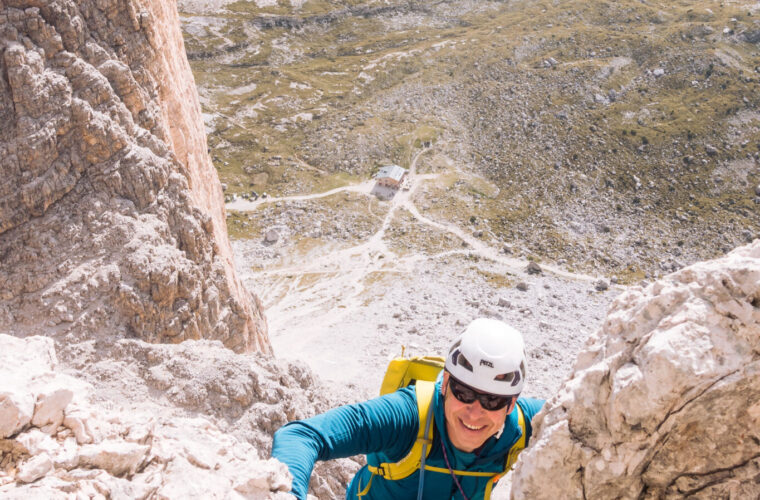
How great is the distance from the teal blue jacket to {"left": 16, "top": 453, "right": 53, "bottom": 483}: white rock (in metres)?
3.20

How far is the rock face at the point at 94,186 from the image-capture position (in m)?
17.3

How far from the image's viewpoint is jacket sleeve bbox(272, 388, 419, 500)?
7.70 m

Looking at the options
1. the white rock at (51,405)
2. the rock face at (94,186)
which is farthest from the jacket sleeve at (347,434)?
the rock face at (94,186)

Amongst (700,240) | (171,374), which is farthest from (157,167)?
(700,240)

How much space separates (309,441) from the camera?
7867 millimetres

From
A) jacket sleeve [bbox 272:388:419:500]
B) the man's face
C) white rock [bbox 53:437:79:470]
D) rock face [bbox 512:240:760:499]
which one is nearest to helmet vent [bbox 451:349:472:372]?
the man's face

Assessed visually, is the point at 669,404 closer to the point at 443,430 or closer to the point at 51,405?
the point at 443,430

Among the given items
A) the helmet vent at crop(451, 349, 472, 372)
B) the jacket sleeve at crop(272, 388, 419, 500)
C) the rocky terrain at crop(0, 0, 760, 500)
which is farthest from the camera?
the helmet vent at crop(451, 349, 472, 372)

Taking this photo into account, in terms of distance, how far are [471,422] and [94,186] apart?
1725 centimetres

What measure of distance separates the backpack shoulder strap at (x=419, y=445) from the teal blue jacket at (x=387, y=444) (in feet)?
0.28

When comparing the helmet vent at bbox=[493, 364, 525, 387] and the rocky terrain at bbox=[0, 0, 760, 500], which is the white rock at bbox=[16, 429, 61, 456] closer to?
the rocky terrain at bbox=[0, 0, 760, 500]

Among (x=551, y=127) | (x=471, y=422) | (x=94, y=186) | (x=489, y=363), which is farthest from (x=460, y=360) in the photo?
(x=551, y=127)

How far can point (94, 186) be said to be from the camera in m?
19.2

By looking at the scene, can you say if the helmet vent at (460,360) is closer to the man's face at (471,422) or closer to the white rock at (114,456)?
the man's face at (471,422)
